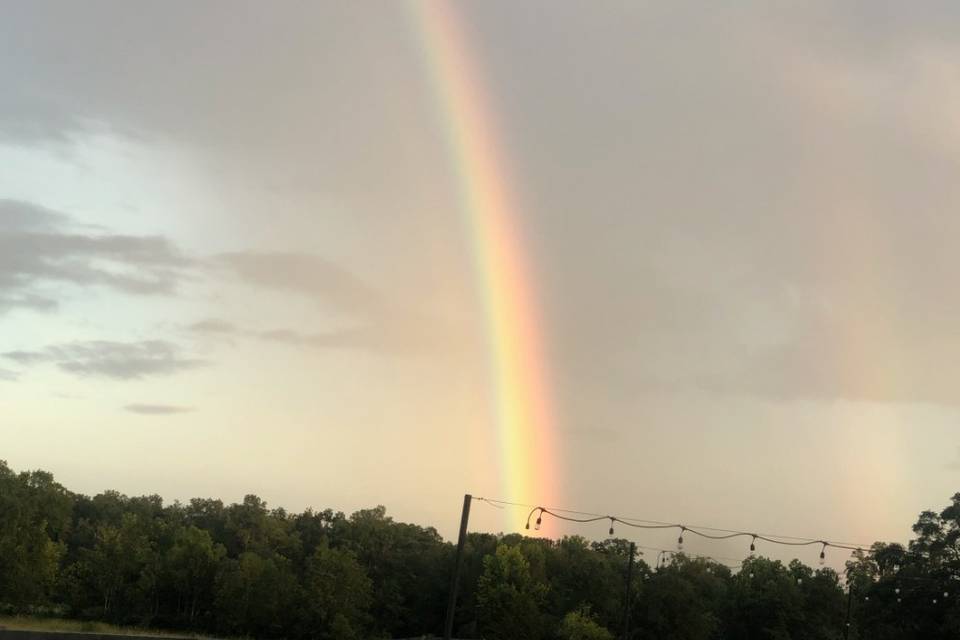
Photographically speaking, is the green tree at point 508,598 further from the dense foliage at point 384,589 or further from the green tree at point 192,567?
the green tree at point 192,567

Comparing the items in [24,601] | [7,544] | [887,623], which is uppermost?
[887,623]

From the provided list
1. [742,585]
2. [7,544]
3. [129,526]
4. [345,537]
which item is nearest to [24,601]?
[7,544]

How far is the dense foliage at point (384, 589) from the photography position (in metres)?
71.1

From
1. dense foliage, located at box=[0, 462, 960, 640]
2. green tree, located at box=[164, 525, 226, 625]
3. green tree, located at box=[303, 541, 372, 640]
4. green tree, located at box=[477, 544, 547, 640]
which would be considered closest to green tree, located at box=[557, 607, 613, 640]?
dense foliage, located at box=[0, 462, 960, 640]

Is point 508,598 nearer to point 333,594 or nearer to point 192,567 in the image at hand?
point 333,594

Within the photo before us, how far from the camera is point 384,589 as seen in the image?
283 feet

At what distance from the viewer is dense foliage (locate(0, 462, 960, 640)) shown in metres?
71.1

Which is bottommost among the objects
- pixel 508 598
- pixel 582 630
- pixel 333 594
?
pixel 333 594

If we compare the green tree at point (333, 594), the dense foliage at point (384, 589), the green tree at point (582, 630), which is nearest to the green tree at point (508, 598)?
the dense foliage at point (384, 589)

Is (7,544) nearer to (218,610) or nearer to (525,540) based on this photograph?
(218,610)

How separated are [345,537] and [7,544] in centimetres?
3861

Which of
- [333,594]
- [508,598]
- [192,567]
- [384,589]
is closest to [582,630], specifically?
[508,598]

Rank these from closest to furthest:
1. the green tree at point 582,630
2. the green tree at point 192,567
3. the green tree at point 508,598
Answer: the green tree at point 582,630 < the green tree at point 508,598 < the green tree at point 192,567

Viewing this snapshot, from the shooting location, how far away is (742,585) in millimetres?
83000
